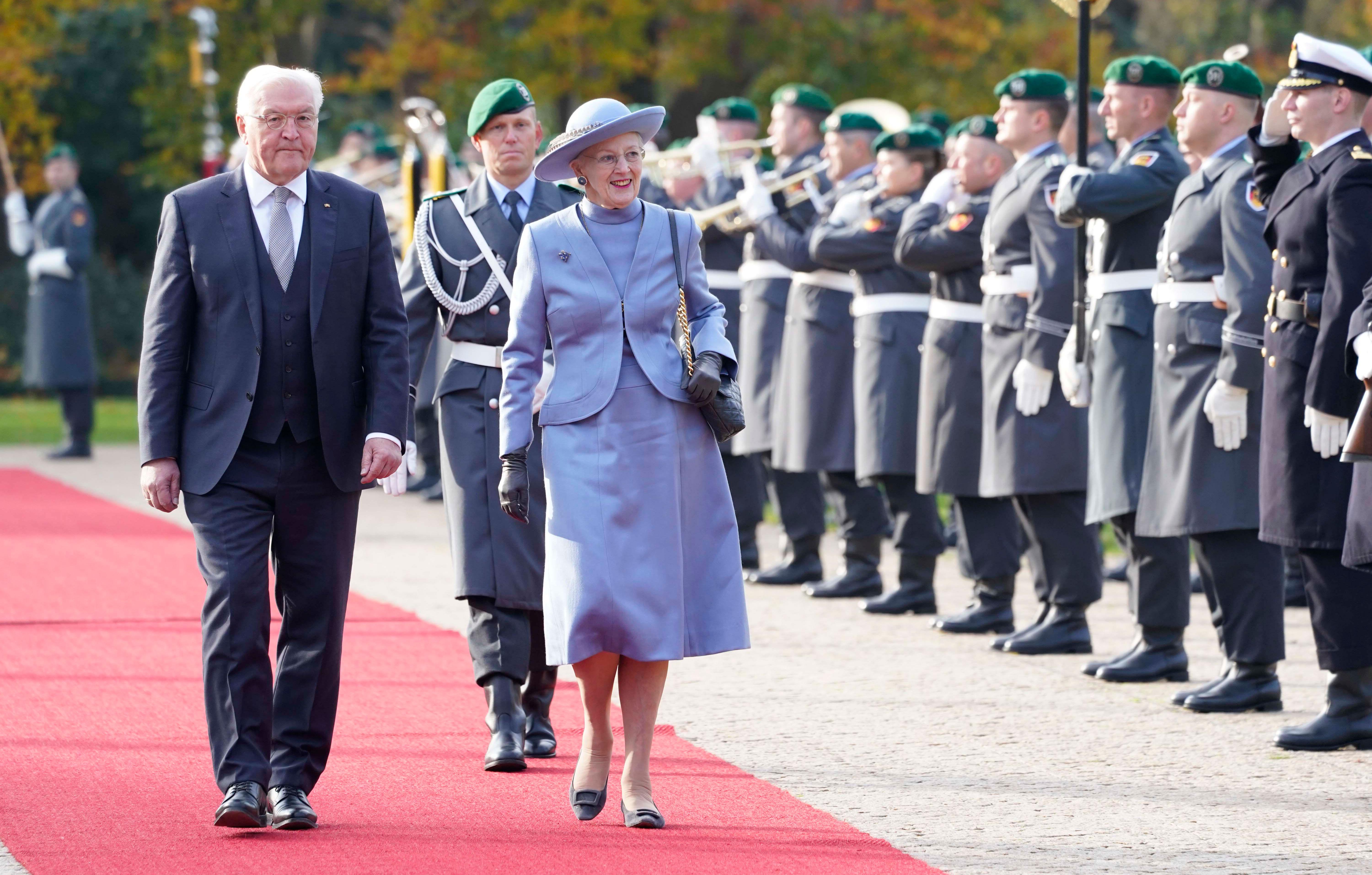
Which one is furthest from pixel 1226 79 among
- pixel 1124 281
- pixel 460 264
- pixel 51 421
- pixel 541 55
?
pixel 51 421

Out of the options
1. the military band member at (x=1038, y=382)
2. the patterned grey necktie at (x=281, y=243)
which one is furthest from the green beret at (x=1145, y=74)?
the patterned grey necktie at (x=281, y=243)

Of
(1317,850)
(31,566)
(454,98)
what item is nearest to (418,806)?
(1317,850)

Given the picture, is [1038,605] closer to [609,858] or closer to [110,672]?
[110,672]

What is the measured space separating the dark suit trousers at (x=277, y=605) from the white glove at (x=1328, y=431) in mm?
2721

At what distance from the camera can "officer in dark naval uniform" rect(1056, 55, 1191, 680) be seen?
7504 mm

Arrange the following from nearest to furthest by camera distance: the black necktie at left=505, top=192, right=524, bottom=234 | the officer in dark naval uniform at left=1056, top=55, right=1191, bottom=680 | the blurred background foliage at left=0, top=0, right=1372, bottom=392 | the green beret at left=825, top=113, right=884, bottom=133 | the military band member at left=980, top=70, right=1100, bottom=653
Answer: the black necktie at left=505, top=192, right=524, bottom=234
the officer in dark naval uniform at left=1056, top=55, right=1191, bottom=680
the military band member at left=980, top=70, right=1100, bottom=653
the green beret at left=825, top=113, right=884, bottom=133
the blurred background foliage at left=0, top=0, right=1372, bottom=392

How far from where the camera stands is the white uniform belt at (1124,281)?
7559 mm

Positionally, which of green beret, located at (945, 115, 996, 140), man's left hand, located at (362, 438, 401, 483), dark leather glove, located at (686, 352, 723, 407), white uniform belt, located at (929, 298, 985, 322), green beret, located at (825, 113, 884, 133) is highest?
green beret, located at (825, 113, 884, 133)

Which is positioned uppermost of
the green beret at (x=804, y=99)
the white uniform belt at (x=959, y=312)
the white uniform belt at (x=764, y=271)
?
the green beret at (x=804, y=99)

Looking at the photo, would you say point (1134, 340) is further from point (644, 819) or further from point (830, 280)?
point (644, 819)

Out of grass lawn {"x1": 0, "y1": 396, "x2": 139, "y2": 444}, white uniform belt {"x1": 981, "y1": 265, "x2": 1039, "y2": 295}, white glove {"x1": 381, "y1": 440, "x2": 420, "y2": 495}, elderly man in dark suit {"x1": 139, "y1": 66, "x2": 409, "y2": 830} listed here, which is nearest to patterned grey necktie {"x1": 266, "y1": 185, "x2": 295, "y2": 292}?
elderly man in dark suit {"x1": 139, "y1": 66, "x2": 409, "y2": 830}

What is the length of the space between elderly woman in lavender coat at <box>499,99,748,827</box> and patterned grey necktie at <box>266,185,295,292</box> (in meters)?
0.56

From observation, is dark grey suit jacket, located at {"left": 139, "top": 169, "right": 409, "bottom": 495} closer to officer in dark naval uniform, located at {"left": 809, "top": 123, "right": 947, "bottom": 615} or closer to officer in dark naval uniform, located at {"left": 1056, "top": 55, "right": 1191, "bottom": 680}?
officer in dark naval uniform, located at {"left": 1056, "top": 55, "right": 1191, "bottom": 680}

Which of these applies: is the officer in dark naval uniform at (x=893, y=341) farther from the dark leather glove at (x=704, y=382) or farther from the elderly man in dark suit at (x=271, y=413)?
the elderly man in dark suit at (x=271, y=413)
